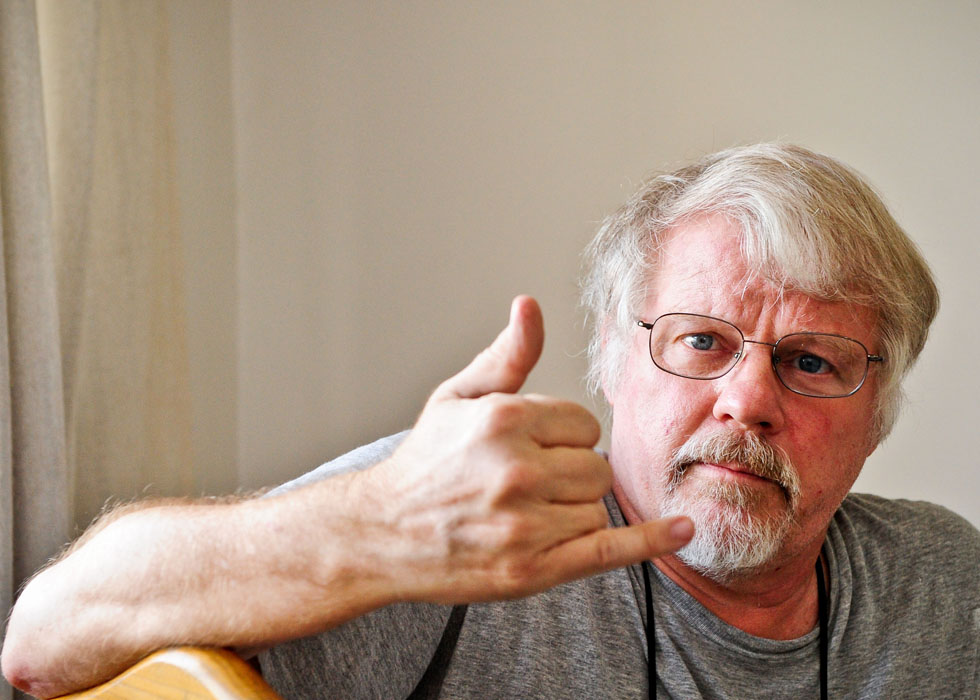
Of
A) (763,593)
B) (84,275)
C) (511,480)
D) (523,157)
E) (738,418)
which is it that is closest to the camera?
(511,480)

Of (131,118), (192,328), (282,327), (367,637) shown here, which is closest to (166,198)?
(131,118)

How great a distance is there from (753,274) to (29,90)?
3.93 ft

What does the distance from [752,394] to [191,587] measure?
0.72 metres

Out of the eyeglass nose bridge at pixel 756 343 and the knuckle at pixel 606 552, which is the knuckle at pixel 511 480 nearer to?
the knuckle at pixel 606 552

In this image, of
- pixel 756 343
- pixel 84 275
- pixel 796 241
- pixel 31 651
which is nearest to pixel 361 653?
pixel 31 651

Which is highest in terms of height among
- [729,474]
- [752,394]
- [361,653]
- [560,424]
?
[560,424]

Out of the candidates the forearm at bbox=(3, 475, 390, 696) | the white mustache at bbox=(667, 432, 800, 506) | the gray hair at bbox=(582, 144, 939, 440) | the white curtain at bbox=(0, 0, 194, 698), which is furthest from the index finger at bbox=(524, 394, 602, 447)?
the white curtain at bbox=(0, 0, 194, 698)

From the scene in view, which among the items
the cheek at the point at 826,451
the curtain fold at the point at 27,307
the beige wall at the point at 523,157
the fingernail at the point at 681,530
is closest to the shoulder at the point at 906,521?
the cheek at the point at 826,451

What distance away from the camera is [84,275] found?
1.73 m

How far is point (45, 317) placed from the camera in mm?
1497

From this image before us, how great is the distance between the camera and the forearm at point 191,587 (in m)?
0.72

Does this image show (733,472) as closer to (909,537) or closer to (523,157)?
(909,537)

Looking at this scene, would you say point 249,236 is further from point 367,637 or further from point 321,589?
point 321,589

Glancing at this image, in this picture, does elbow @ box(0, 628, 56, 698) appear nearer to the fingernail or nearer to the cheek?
the fingernail
